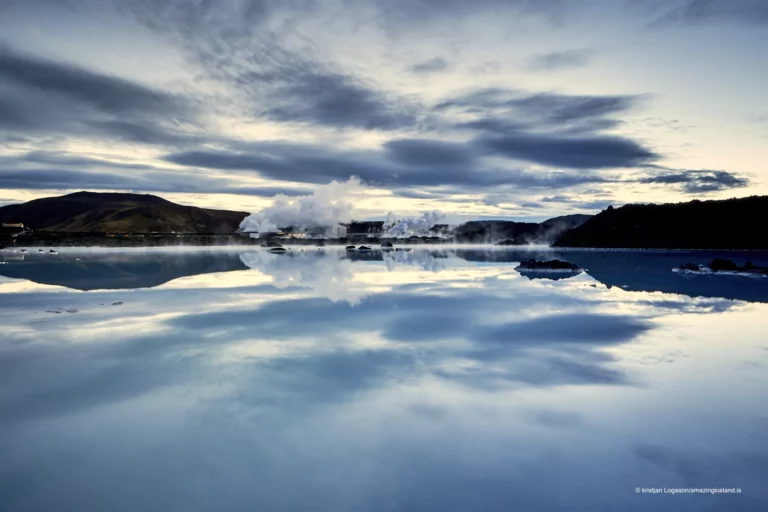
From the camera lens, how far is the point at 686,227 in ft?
543

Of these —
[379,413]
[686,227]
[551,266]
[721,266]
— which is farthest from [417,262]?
[686,227]

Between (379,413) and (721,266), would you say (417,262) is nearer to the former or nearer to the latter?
(721,266)

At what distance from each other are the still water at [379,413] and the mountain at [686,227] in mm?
160106

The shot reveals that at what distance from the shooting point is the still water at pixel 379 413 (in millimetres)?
7398

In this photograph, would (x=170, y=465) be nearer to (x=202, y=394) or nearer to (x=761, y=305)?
(x=202, y=394)

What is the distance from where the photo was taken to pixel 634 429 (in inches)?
382

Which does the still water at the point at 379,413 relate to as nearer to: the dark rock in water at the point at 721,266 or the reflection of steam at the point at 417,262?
the dark rock in water at the point at 721,266

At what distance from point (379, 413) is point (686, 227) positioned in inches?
7464

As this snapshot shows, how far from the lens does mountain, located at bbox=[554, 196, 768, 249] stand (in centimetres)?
15038

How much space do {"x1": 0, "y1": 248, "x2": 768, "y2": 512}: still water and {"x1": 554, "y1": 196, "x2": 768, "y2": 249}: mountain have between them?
16011cm

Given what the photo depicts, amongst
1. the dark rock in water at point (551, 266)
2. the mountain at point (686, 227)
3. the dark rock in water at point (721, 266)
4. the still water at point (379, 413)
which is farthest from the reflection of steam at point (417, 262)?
the mountain at point (686, 227)

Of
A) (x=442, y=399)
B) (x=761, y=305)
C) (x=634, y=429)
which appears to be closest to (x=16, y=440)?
(x=442, y=399)

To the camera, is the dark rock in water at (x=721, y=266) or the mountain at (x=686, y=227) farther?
the mountain at (x=686, y=227)

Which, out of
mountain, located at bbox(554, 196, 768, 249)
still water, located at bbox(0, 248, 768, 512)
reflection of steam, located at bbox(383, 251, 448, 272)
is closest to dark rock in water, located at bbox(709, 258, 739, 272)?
reflection of steam, located at bbox(383, 251, 448, 272)
